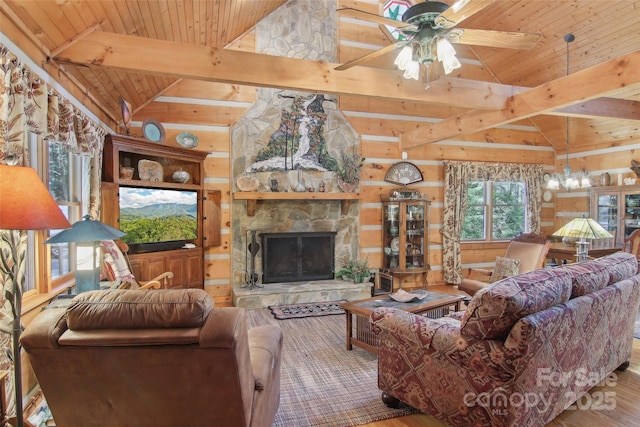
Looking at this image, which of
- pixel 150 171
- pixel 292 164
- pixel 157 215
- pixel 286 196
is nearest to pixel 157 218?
pixel 157 215

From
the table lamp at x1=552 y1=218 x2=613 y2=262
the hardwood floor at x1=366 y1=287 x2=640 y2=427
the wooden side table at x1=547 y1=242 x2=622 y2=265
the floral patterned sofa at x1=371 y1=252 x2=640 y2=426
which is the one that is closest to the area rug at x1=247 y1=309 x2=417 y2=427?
the hardwood floor at x1=366 y1=287 x2=640 y2=427

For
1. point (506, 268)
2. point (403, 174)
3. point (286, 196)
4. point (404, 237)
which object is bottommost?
point (506, 268)

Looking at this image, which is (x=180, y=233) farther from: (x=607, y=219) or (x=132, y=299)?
(x=607, y=219)

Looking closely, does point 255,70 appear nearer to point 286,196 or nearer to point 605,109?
point 286,196

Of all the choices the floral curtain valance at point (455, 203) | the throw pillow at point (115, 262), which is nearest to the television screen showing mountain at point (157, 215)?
the throw pillow at point (115, 262)

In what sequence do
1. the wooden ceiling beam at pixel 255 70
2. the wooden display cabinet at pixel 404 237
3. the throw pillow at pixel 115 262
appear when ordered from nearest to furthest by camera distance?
1. the wooden ceiling beam at pixel 255 70
2. the throw pillow at pixel 115 262
3. the wooden display cabinet at pixel 404 237

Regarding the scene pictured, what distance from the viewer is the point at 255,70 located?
325 cm

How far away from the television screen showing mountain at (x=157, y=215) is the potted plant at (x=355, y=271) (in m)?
2.31

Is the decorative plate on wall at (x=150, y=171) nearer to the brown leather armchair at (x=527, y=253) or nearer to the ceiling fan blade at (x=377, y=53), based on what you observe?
the ceiling fan blade at (x=377, y=53)

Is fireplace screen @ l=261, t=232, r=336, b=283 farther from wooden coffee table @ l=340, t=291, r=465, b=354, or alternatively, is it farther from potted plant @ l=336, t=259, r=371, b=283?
wooden coffee table @ l=340, t=291, r=465, b=354

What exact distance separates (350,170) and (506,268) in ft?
8.69

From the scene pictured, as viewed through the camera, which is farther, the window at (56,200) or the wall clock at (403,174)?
the wall clock at (403,174)

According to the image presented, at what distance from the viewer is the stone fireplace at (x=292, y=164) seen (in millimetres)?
5410

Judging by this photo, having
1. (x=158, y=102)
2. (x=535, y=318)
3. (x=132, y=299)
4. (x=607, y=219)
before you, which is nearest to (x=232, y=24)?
(x=158, y=102)
